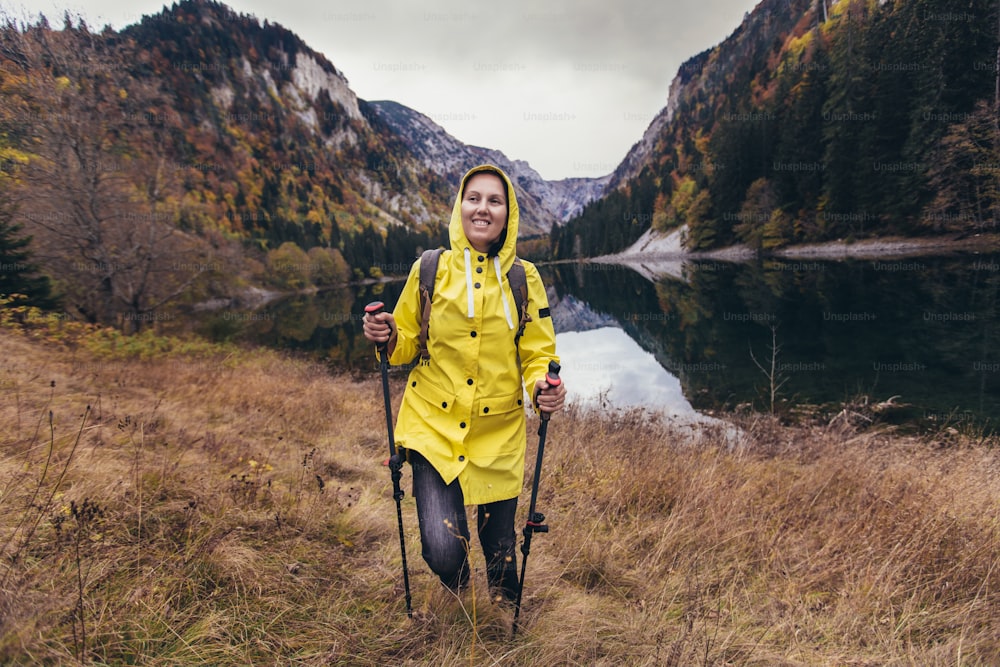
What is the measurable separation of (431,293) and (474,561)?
216 cm

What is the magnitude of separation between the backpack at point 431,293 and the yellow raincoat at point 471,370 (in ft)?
0.10

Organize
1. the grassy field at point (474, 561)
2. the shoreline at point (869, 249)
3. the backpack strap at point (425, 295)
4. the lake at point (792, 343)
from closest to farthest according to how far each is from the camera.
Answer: the grassy field at point (474, 561) < the backpack strap at point (425, 295) < the lake at point (792, 343) < the shoreline at point (869, 249)

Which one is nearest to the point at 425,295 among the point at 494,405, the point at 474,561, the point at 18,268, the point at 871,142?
the point at 494,405

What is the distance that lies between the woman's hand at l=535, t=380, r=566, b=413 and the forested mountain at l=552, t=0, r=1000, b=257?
44.5m

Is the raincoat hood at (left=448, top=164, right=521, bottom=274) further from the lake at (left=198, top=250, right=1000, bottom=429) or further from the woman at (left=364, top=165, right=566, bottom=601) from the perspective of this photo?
the lake at (left=198, top=250, right=1000, bottom=429)

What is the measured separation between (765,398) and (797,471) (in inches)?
222

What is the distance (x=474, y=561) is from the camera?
3.21m

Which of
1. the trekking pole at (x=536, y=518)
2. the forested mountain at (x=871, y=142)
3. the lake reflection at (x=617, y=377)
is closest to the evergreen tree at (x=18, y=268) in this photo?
the trekking pole at (x=536, y=518)

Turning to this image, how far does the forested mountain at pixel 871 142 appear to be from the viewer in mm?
32281

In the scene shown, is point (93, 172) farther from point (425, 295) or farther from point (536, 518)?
point (536, 518)

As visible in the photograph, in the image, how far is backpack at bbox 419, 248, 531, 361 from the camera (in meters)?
2.32

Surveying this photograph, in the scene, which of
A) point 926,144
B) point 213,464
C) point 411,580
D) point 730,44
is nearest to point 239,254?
point 213,464

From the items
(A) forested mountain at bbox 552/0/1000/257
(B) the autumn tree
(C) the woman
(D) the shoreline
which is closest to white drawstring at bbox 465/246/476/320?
(C) the woman

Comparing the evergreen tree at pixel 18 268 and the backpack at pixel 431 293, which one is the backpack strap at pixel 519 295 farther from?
the evergreen tree at pixel 18 268
